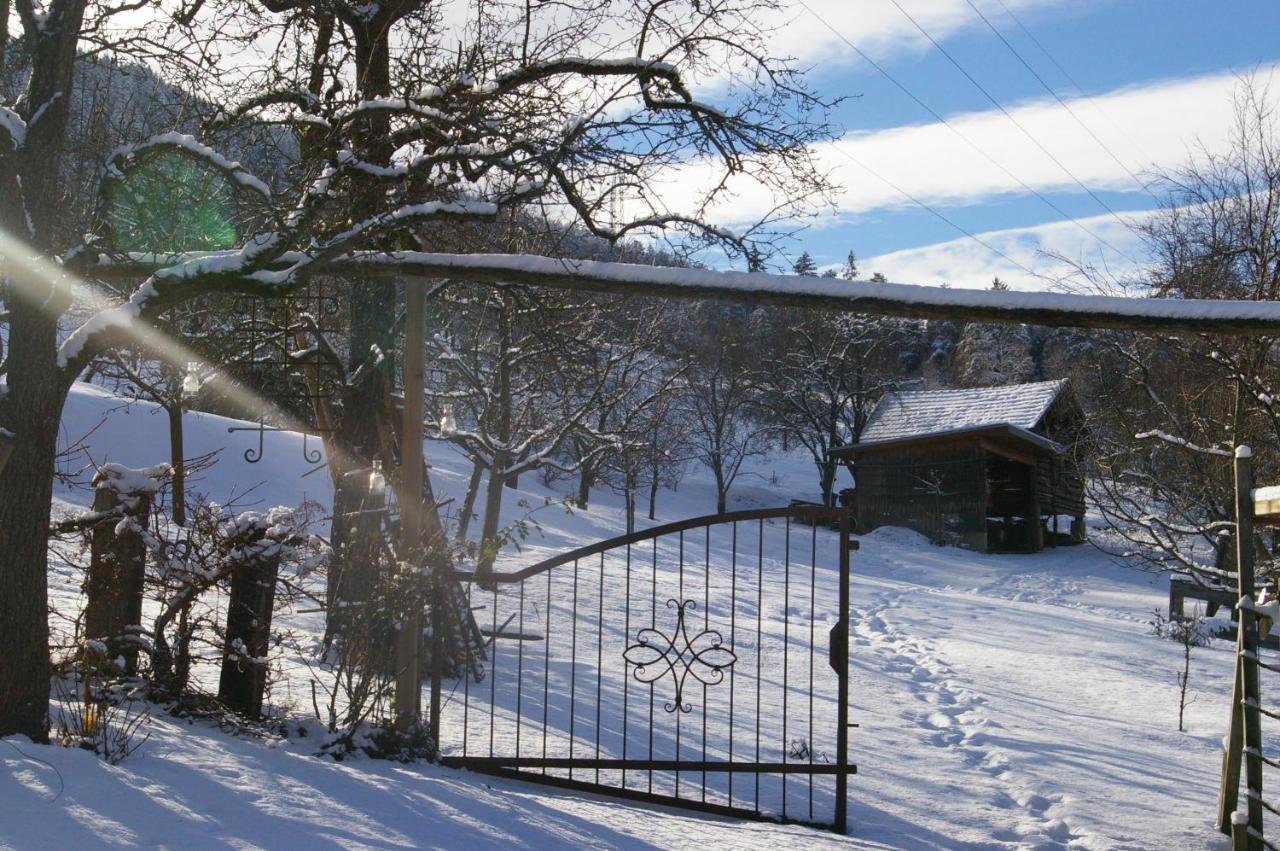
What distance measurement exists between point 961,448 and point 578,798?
26.8m

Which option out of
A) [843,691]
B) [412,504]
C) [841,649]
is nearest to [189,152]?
[412,504]

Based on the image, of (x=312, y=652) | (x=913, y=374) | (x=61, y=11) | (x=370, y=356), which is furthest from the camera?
(x=913, y=374)

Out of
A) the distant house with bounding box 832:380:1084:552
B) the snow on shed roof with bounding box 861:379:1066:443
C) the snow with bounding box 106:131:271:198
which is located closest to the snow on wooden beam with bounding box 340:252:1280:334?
the snow with bounding box 106:131:271:198

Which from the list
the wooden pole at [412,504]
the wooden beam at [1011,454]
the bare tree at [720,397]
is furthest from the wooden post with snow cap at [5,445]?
the bare tree at [720,397]

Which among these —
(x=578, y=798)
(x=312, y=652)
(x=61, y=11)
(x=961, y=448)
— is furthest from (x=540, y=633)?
(x=961, y=448)

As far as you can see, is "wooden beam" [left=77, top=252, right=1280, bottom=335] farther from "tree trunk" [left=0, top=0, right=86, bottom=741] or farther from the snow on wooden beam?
"tree trunk" [left=0, top=0, right=86, bottom=741]

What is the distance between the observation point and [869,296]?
208 inches

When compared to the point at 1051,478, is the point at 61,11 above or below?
above

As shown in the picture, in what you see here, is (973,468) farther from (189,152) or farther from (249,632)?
(189,152)

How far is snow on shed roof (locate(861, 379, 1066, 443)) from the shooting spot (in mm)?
30750

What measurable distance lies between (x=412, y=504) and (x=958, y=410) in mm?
28802

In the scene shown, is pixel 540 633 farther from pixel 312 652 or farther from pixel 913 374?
pixel 913 374

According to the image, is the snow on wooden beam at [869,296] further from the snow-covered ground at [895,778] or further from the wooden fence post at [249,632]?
the snow-covered ground at [895,778]

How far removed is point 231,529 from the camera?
5.74 metres
